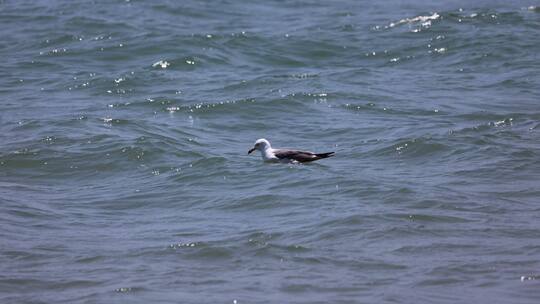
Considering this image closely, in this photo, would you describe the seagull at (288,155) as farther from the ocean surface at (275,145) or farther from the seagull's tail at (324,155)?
the ocean surface at (275,145)

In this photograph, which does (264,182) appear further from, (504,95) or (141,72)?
(141,72)

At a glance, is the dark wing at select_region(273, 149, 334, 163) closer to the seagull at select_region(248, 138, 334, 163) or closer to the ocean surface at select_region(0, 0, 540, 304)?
the seagull at select_region(248, 138, 334, 163)

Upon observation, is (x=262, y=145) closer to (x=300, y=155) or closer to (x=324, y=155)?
(x=300, y=155)

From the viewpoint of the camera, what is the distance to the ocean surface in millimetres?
9234

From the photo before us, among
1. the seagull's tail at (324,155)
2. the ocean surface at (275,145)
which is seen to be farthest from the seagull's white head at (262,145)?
the seagull's tail at (324,155)

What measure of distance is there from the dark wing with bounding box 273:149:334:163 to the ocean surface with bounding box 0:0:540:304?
0.20 metres

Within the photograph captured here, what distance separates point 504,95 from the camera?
17.3 metres

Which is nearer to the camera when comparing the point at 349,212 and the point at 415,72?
the point at 349,212

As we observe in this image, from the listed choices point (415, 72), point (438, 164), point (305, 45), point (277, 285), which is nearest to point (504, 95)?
point (415, 72)

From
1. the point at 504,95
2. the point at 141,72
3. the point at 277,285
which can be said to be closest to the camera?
the point at 277,285

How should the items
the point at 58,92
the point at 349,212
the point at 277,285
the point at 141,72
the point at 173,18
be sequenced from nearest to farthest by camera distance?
the point at 277,285, the point at 349,212, the point at 58,92, the point at 141,72, the point at 173,18

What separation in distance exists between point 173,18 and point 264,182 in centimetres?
1289

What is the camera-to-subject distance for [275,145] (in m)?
15.4

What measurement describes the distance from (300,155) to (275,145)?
1721mm
